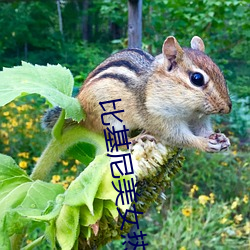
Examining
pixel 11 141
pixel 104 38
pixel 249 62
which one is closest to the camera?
pixel 249 62

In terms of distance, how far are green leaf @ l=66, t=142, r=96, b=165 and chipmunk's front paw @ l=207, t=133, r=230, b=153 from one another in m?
0.14

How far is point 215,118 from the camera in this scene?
Answer: 7.00 ft

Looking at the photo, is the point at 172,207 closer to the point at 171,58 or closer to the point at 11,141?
the point at 11,141

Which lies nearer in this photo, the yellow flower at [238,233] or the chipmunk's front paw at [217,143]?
the chipmunk's front paw at [217,143]

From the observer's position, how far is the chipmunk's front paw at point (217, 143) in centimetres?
54

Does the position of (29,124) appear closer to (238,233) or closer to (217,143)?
(238,233)

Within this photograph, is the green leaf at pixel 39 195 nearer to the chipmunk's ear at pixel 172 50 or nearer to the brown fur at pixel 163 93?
the brown fur at pixel 163 93

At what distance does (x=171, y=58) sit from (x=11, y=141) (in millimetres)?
2014

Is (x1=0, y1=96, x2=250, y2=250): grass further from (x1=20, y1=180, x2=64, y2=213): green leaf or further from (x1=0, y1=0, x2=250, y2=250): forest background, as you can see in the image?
(x1=20, y1=180, x2=64, y2=213): green leaf

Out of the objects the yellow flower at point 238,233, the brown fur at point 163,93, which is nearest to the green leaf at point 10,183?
the brown fur at point 163,93

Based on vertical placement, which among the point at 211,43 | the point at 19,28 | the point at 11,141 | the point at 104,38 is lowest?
the point at 11,141

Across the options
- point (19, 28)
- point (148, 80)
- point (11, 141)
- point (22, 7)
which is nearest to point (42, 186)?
point (148, 80)

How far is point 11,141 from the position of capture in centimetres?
255

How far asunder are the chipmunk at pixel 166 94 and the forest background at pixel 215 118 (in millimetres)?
380
